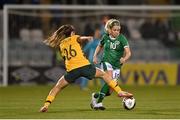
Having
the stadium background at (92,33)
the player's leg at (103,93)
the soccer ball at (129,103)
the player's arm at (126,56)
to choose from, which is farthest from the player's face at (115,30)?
the stadium background at (92,33)

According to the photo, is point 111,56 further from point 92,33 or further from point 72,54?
point 92,33

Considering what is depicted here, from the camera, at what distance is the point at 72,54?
16.4 m

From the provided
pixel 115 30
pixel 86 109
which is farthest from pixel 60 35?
pixel 86 109

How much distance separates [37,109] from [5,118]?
8.36 ft

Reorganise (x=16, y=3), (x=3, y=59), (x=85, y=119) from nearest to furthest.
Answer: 1. (x=85, y=119)
2. (x=3, y=59)
3. (x=16, y=3)

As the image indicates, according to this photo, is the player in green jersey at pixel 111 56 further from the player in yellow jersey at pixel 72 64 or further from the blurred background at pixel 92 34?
the blurred background at pixel 92 34

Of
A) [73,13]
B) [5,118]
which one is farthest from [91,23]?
[5,118]

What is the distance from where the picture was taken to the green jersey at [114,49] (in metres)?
17.2

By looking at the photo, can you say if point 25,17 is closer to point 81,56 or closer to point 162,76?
point 162,76

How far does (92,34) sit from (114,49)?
13.5 m

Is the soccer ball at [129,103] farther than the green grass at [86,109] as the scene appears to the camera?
Yes

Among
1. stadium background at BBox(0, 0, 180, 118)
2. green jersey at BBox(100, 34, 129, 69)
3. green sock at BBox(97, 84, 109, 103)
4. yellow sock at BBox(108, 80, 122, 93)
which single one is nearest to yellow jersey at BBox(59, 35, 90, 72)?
yellow sock at BBox(108, 80, 122, 93)

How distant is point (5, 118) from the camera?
14820 mm

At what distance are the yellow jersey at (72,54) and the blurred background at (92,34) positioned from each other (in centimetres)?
1381
